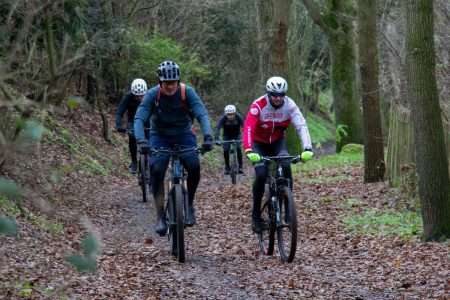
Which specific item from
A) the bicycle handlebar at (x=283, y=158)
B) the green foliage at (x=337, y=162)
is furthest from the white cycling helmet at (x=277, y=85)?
the green foliage at (x=337, y=162)

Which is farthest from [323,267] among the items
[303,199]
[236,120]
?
[236,120]

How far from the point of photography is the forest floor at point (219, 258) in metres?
8.53

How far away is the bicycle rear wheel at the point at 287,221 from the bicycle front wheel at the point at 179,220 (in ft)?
4.09

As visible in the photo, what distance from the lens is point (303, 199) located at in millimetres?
17172

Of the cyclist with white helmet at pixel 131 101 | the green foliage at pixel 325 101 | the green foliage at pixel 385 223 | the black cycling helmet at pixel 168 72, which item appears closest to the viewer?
the black cycling helmet at pixel 168 72

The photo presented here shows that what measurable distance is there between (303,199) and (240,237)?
4.30 metres

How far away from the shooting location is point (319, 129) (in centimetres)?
5534

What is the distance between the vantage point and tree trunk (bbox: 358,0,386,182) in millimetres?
18062

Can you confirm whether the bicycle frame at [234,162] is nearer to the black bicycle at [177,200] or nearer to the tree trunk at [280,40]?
the tree trunk at [280,40]

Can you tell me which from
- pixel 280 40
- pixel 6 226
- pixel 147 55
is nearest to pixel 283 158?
pixel 6 226

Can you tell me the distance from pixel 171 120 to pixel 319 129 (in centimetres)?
4518

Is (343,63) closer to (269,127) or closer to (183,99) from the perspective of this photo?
(269,127)

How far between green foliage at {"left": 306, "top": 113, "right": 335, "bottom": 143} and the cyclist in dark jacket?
38.8 meters

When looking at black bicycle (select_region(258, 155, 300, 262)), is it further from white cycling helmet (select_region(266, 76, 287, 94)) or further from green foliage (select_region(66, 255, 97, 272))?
green foliage (select_region(66, 255, 97, 272))
